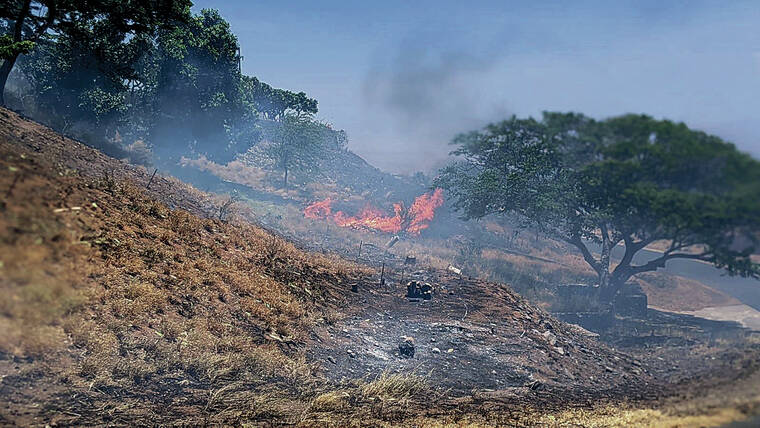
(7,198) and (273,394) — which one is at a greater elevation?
(7,198)

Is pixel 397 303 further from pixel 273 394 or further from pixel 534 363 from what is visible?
pixel 273 394

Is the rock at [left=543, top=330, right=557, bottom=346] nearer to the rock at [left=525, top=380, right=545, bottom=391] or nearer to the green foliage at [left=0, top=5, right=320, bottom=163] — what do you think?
the rock at [left=525, top=380, right=545, bottom=391]

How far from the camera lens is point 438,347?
498 inches

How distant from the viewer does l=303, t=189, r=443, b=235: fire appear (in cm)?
4234

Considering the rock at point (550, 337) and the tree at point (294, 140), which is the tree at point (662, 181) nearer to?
the rock at point (550, 337)

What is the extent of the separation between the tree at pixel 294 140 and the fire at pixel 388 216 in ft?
30.8

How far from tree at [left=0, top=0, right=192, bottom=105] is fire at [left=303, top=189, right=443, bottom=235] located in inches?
1005

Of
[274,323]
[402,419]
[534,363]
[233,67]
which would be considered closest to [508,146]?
[402,419]

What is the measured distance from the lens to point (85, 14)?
18.6m

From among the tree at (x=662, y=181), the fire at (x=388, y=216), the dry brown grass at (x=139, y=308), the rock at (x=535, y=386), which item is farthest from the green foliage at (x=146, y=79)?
the rock at (x=535, y=386)

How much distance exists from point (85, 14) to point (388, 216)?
34916 millimetres

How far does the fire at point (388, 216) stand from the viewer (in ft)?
139

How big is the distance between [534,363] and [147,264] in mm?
12028

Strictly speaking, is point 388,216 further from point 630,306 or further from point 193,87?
point 630,306
